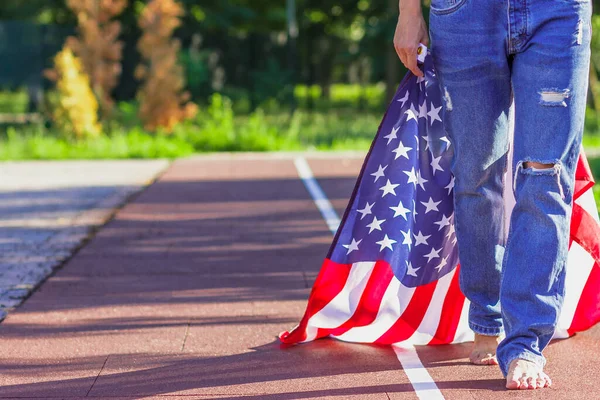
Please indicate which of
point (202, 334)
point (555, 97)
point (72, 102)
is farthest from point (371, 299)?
point (72, 102)

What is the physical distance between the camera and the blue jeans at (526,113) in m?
3.38

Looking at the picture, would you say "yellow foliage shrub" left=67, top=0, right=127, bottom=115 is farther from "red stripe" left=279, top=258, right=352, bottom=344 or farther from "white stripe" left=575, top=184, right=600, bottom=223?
"white stripe" left=575, top=184, right=600, bottom=223

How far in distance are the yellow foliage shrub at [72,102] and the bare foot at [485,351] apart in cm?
1164

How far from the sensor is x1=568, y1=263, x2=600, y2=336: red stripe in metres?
4.11

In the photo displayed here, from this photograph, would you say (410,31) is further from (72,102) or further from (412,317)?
(72,102)

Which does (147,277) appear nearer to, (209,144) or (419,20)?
Result: (419,20)

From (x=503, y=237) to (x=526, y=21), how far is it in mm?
849

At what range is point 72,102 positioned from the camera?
14.6 meters

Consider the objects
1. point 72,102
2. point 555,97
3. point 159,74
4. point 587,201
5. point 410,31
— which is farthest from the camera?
point 159,74

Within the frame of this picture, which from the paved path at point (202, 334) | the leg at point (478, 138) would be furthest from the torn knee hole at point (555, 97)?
the paved path at point (202, 334)

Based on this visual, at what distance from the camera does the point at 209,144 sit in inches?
598

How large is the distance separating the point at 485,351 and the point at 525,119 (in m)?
0.94

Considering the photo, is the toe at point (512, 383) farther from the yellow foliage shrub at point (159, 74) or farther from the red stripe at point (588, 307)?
the yellow foliage shrub at point (159, 74)

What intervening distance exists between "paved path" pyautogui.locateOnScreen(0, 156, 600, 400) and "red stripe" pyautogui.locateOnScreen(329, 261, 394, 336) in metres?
0.08
